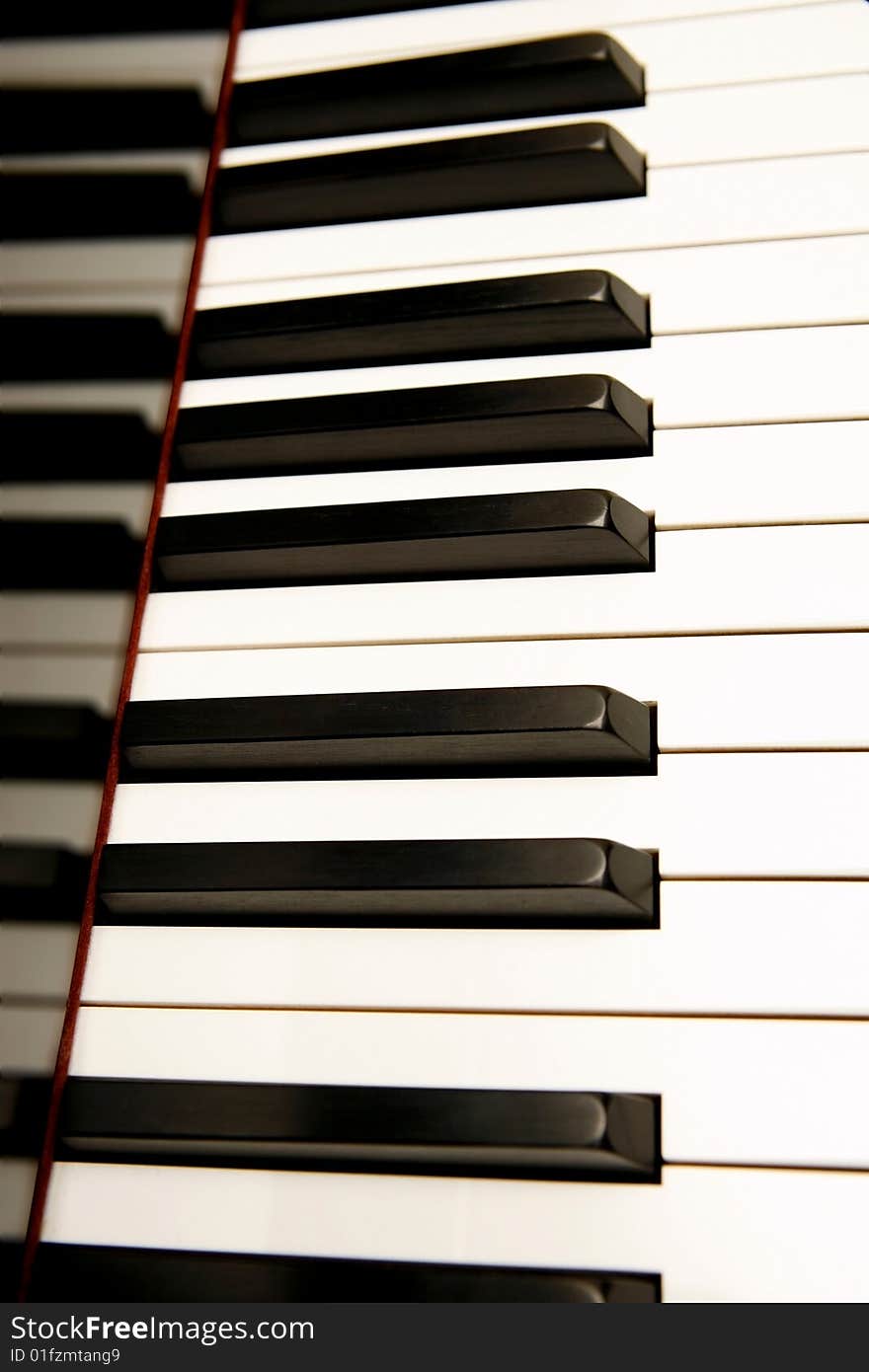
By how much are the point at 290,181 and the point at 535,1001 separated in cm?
84

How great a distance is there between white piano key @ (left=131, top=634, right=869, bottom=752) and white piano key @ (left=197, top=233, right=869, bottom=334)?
0.31m

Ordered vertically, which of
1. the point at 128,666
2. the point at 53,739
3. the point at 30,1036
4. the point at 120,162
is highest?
the point at 120,162

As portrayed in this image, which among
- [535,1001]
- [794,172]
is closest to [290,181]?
[794,172]

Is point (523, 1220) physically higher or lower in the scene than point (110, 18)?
lower

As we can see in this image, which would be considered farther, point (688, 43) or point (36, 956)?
point (688, 43)

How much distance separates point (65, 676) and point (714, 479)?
1.86ft

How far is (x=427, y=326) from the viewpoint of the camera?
1.12 m

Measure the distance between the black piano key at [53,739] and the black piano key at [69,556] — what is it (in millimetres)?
Answer: 95

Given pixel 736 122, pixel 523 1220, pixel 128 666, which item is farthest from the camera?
pixel 736 122

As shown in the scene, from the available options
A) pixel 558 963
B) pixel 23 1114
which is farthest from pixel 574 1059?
pixel 23 1114

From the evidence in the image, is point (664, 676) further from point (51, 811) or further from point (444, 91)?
point (444, 91)

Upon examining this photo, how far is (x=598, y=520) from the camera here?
0.99m

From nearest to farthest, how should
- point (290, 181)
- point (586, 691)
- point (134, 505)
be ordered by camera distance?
1. point (586, 691)
2. point (134, 505)
3. point (290, 181)

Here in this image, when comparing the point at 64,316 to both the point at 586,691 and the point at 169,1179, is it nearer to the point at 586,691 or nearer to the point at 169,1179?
the point at 586,691
